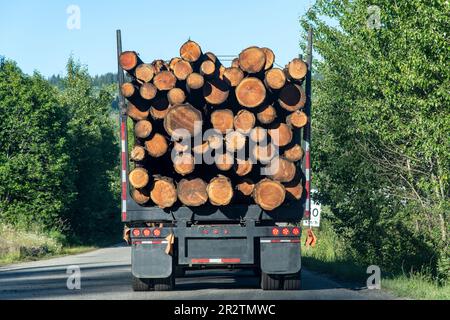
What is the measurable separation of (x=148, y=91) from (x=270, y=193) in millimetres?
2535

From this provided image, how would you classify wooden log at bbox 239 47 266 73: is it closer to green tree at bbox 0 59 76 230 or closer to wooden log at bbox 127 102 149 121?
wooden log at bbox 127 102 149 121

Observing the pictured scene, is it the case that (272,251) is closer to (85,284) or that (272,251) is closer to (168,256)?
(168,256)

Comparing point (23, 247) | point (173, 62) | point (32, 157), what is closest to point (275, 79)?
point (173, 62)

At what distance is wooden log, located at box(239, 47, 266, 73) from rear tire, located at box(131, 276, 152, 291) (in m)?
3.83

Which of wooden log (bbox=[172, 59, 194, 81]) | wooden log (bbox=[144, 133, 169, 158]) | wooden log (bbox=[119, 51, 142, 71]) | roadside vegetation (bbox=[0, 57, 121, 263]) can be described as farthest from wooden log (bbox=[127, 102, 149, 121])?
roadside vegetation (bbox=[0, 57, 121, 263])

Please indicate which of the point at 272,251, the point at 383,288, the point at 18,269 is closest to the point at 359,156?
the point at 383,288

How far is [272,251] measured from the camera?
1445 cm

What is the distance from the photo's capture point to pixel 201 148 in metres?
14.2

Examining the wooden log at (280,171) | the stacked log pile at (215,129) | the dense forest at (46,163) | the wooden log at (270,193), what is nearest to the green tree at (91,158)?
→ the dense forest at (46,163)

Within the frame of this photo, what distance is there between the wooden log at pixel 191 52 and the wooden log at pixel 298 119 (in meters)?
1.81

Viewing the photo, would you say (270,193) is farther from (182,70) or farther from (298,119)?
(182,70)

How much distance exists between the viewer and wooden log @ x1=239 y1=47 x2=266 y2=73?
1444cm

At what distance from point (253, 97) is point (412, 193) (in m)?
7.73

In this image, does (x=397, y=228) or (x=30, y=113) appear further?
(x=30, y=113)
